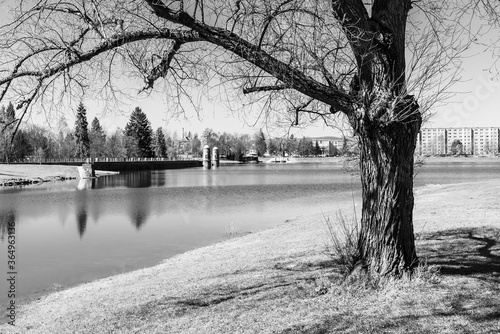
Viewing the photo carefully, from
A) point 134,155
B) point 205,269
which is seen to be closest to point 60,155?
point 134,155

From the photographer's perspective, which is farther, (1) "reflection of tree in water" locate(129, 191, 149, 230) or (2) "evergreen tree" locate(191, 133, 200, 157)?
(2) "evergreen tree" locate(191, 133, 200, 157)

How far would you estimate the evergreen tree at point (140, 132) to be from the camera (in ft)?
331

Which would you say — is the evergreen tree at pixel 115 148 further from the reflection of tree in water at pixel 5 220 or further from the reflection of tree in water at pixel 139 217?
the reflection of tree in water at pixel 139 217

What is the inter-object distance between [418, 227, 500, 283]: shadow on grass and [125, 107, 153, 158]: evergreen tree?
94485mm

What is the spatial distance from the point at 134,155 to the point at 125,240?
88148 millimetres

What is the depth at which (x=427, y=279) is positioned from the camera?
5.97 m

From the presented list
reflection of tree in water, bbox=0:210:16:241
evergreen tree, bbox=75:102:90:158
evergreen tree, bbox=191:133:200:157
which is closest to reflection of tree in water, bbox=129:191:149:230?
reflection of tree in water, bbox=0:210:16:241

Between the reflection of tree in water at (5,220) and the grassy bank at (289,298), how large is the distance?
11374 millimetres

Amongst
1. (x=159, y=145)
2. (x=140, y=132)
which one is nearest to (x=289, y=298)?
(x=140, y=132)

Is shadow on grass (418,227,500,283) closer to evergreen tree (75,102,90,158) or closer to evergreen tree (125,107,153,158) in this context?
evergreen tree (75,102,90,158)

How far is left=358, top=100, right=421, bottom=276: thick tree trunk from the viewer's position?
599 cm

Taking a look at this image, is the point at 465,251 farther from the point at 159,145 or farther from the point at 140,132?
the point at 159,145

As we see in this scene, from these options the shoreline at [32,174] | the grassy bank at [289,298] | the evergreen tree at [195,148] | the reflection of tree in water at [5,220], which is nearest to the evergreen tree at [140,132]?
the shoreline at [32,174]

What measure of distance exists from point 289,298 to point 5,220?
21.0m
